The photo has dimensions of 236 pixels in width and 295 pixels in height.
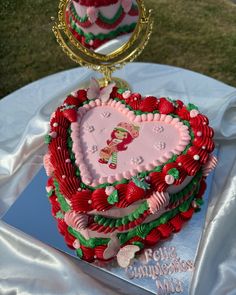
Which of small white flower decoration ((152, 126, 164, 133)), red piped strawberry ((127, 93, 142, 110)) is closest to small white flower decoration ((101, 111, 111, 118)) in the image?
red piped strawberry ((127, 93, 142, 110))

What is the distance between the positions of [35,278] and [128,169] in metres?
0.64

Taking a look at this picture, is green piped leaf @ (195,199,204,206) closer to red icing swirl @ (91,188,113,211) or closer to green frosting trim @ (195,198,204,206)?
green frosting trim @ (195,198,204,206)

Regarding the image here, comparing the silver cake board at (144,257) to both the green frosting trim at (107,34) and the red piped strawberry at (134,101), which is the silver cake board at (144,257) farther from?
the green frosting trim at (107,34)

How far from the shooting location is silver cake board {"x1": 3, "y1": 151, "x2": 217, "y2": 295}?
1826 millimetres

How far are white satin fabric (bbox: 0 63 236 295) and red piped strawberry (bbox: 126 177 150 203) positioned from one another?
41 cm

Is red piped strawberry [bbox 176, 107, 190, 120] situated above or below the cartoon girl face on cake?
above

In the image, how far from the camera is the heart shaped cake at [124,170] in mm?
1744

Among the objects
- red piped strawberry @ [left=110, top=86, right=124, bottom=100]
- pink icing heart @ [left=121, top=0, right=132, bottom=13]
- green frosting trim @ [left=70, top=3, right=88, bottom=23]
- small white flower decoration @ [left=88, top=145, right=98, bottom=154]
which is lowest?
small white flower decoration @ [left=88, top=145, right=98, bottom=154]

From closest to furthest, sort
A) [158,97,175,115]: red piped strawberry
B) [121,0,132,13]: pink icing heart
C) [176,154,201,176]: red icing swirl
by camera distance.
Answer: [176,154,201,176]: red icing swirl < [158,97,175,115]: red piped strawberry < [121,0,132,13]: pink icing heart

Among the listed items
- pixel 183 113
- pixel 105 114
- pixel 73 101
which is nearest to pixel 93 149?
pixel 105 114

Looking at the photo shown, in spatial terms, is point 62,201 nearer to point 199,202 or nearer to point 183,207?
point 183,207

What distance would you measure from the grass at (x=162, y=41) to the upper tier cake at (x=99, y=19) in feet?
5.60

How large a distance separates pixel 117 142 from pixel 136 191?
0.31 metres

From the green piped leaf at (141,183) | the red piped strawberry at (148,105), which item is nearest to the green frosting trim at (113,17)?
the red piped strawberry at (148,105)
